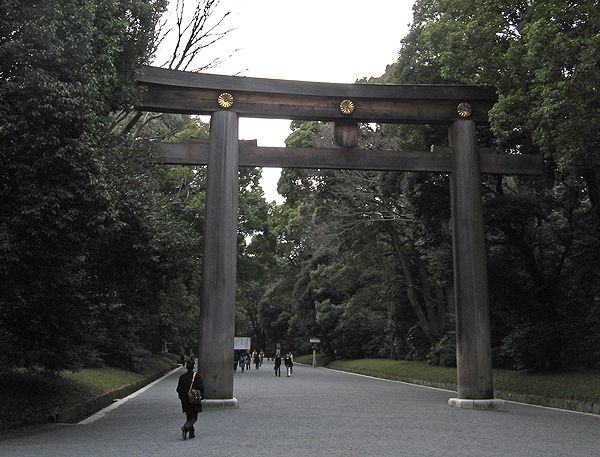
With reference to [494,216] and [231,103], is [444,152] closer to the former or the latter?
[494,216]

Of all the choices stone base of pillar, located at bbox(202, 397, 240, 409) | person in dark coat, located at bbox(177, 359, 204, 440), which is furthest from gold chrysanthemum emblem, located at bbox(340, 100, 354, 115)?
person in dark coat, located at bbox(177, 359, 204, 440)

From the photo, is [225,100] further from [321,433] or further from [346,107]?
[321,433]

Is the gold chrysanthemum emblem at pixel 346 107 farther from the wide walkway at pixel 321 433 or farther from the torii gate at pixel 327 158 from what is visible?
the wide walkway at pixel 321 433

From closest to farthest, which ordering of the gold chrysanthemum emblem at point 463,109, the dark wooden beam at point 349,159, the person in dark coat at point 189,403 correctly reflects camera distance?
the person in dark coat at point 189,403
the dark wooden beam at point 349,159
the gold chrysanthemum emblem at point 463,109

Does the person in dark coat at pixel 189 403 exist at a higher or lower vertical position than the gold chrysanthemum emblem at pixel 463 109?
lower

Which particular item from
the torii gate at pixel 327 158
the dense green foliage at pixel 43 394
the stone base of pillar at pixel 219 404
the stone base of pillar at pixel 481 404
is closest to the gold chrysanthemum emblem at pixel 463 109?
the torii gate at pixel 327 158

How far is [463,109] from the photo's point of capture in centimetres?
1492

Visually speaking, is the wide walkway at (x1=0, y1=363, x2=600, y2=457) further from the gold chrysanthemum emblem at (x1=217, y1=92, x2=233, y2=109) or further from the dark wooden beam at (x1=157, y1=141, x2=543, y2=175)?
the gold chrysanthemum emblem at (x1=217, y1=92, x2=233, y2=109)

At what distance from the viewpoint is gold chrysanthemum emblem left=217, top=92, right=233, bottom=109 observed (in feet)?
45.7

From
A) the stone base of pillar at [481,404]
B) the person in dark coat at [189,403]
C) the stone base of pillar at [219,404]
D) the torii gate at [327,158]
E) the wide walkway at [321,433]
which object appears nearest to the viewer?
the wide walkway at [321,433]

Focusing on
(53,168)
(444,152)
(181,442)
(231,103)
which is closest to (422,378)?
(444,152)

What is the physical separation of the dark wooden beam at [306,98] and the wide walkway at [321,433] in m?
7.09

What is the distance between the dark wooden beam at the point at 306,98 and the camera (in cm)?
1366

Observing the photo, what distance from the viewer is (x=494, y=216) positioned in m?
16.8
